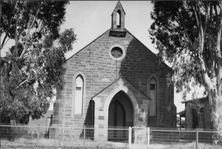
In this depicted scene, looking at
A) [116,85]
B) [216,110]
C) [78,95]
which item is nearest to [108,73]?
[116,85]

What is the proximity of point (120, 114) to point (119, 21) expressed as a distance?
690 cm

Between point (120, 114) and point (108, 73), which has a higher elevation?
point (108, 73)

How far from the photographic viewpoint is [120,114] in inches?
854

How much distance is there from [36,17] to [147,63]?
8398mm

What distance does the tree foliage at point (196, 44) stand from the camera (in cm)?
1675

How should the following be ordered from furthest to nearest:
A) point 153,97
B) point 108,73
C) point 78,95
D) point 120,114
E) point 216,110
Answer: point 120,114
point 153,97
point 108,73
point 78,95
point 216,110

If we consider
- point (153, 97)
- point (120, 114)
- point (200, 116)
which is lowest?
point (200, 116)

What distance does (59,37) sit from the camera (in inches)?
699

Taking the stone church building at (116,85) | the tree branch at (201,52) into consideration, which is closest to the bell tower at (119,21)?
the stone church building at (116,85)

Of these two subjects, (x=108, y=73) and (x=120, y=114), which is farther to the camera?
(x=120, y=114)

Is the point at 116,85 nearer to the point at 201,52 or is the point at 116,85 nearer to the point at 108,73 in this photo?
the point at 108,73

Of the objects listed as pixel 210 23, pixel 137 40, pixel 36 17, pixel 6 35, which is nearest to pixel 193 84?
pixel 210 23

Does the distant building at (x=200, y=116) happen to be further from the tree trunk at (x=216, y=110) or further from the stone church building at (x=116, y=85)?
the tree trunk at (x=216, y=110)

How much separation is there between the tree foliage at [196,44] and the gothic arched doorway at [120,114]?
475 centimetres
